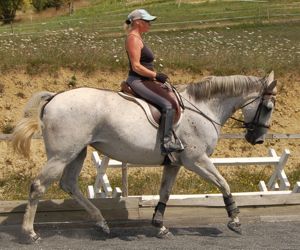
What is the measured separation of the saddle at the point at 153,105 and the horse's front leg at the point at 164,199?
0.70 m

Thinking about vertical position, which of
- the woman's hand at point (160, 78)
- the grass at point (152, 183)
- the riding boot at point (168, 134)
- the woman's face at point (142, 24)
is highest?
the woman's face at point (142, 24)

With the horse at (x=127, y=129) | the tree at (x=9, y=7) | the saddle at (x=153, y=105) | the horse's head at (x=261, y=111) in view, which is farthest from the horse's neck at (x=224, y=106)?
the tree at (x=9, y=7)

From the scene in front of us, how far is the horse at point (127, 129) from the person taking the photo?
708 cm

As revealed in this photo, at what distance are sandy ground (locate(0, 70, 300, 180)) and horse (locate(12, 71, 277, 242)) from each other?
6980mm

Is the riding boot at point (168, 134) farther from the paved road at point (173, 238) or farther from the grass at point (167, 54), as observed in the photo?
the grass at point (167, 54)

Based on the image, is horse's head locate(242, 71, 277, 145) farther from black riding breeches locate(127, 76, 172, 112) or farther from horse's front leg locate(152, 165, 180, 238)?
black riding breeches locate(127, 76, 172, 112)

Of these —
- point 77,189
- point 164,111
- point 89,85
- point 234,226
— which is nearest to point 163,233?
point 234,226

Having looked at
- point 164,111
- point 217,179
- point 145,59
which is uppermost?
point 145,59

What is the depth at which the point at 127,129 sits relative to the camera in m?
7.14

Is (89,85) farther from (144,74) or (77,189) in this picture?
(144,74)

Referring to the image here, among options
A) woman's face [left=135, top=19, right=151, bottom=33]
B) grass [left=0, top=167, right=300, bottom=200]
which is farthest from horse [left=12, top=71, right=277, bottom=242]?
grass [left=0, top=167, right=300, bottom=200]

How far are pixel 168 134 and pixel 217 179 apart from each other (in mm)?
840

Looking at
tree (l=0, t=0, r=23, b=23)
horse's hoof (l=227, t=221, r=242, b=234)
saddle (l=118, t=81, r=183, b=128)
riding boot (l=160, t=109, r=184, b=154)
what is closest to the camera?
riding boot (l=160, t=109, r=184, b=154)

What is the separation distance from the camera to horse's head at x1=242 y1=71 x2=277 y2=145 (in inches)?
305
